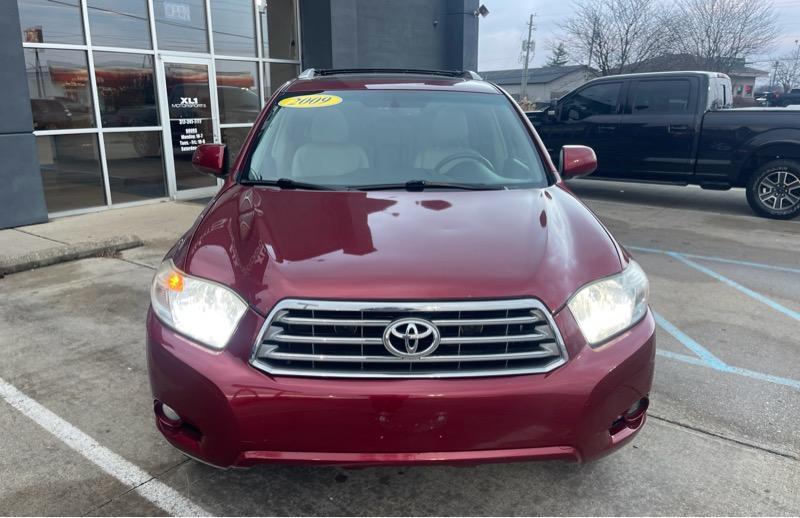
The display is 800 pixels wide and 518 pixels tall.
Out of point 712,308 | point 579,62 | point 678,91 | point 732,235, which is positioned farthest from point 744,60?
point 712,308

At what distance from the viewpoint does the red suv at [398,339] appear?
6.73 ft

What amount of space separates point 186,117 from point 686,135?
25.9 feet

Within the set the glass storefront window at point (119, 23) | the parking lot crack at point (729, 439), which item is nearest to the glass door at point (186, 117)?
the glass storefront window at point (119, 23)

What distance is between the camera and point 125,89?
8.98 meters

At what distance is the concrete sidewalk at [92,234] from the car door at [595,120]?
6372 mm

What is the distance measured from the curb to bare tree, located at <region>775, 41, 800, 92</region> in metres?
55.7

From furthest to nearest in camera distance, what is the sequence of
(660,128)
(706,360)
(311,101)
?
(660,128), (706,360), (311,101)

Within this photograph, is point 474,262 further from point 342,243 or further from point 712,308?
point 712,308

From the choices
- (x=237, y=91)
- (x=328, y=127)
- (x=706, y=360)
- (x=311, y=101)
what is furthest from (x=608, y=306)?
(x=237, y=91)

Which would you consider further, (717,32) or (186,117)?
(717,32)

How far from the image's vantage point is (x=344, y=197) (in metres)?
2.89

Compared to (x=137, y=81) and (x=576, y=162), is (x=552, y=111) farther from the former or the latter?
(x=576, y=162)

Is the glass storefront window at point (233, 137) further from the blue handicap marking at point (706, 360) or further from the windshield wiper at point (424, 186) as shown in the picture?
the blue handicap marking at point (706, 360)

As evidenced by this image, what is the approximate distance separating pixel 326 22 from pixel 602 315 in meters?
10.3
